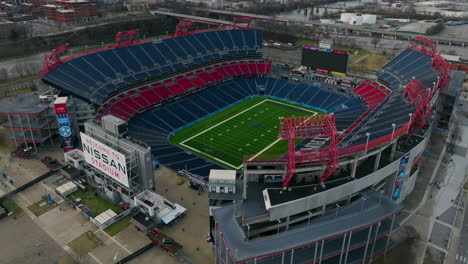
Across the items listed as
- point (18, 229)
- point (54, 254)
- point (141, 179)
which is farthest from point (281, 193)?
point (18, 229)

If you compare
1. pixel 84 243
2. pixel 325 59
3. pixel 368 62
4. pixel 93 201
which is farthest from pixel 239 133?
pixel 368 62

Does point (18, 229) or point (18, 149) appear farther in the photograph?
point (18, 149)

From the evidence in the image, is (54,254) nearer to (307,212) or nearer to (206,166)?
(206,166)

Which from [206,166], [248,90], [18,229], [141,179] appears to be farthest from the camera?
[248,90]

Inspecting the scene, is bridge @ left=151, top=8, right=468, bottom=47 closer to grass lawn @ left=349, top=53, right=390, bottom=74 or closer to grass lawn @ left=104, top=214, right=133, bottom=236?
grass lawn @ left=349, top=53, right=390, bottom=74

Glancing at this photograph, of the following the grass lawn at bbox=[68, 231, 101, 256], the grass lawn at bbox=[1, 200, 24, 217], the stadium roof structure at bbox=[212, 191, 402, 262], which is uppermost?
the stadium roof structure at bbox=[212, 191, 402, 262]

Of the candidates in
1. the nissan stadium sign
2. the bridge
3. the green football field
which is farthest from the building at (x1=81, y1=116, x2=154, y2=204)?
the bridge

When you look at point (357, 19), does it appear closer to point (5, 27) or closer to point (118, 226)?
point (5, 27)
